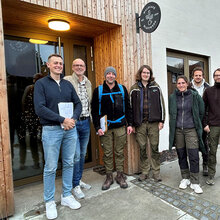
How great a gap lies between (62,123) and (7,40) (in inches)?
76.8

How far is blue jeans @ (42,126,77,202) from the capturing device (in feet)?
7.51

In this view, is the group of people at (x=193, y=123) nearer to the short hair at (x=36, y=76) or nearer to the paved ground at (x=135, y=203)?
the paved ground at (x=135, y=203)

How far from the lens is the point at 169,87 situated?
5230mm

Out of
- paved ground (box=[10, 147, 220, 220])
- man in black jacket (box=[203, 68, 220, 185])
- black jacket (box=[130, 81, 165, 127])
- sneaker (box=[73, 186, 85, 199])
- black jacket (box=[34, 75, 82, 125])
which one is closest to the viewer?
black jacket (box=[34, 75, 82, 125])

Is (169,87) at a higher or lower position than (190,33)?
lower

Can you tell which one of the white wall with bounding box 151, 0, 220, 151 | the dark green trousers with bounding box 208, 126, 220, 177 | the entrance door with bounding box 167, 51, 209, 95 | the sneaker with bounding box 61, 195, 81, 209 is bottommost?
the sneaker with bounding box 61, 195, 81, 209

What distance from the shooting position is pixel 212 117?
309cm

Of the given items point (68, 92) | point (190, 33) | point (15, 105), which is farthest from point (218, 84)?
point (15, 105)

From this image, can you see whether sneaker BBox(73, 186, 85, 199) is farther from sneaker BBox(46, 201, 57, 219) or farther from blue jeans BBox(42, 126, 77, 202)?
sneaker BBox(46, 201, 57, 219)

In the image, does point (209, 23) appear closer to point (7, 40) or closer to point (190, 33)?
point (190, 33)

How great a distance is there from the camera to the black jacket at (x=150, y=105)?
3215mm

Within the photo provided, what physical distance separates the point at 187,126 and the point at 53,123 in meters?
2.05

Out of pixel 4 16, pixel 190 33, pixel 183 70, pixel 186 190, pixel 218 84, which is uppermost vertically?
pixel 190 33

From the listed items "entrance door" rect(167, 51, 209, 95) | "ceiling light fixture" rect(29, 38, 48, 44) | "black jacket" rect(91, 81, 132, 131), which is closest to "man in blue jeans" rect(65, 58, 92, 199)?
"black jacket" rect(91, 81, 132, 131)
